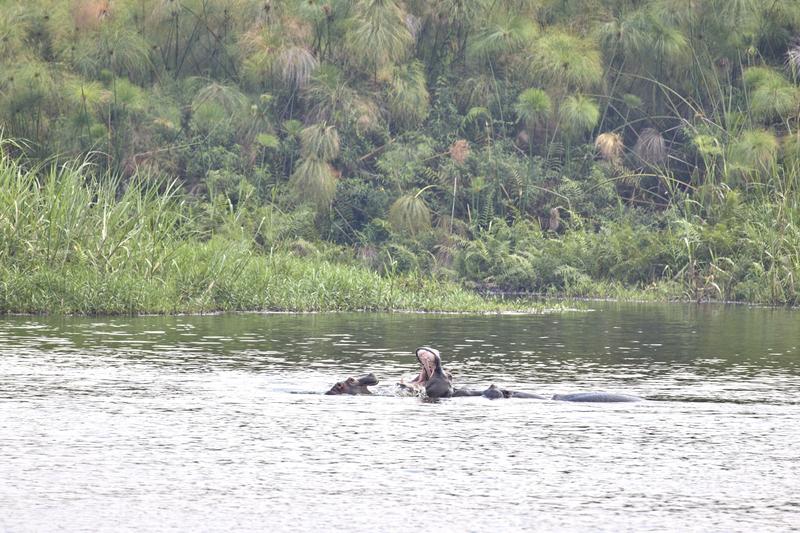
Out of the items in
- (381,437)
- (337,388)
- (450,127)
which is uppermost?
(450,127)

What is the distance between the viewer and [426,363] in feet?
42.4

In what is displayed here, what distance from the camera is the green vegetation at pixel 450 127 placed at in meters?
30.3

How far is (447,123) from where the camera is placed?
35688 millimetres

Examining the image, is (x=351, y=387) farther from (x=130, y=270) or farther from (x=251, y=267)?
(x=251, y=267)

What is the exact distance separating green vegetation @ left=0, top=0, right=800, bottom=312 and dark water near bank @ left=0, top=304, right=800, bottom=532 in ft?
35.9

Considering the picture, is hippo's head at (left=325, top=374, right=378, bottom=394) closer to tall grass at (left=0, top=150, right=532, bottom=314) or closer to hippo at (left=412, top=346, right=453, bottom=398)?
hippo at (left=412, top=346, right=453, bottom=398)

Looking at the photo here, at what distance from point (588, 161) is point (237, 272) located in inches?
540

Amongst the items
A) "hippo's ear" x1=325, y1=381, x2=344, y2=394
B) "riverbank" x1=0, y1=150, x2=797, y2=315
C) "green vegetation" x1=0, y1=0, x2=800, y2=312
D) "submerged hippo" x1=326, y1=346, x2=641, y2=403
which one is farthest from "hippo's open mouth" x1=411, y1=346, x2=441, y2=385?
"green vegetation" x1=0, y1=0, x2=800, y2=312

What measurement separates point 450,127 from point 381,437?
2527 cm

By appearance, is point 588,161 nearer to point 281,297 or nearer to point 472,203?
point 472,203

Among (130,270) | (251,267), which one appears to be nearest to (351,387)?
(130,270)

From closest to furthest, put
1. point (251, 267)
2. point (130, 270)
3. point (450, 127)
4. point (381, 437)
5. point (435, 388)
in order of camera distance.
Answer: point (381, 437) → point (435, 388) → point (130, 270) → point (251, 267) → point (450, 127)

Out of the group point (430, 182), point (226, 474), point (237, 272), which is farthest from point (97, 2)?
point (226, 474)

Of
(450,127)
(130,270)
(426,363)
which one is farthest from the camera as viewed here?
(450,127)
